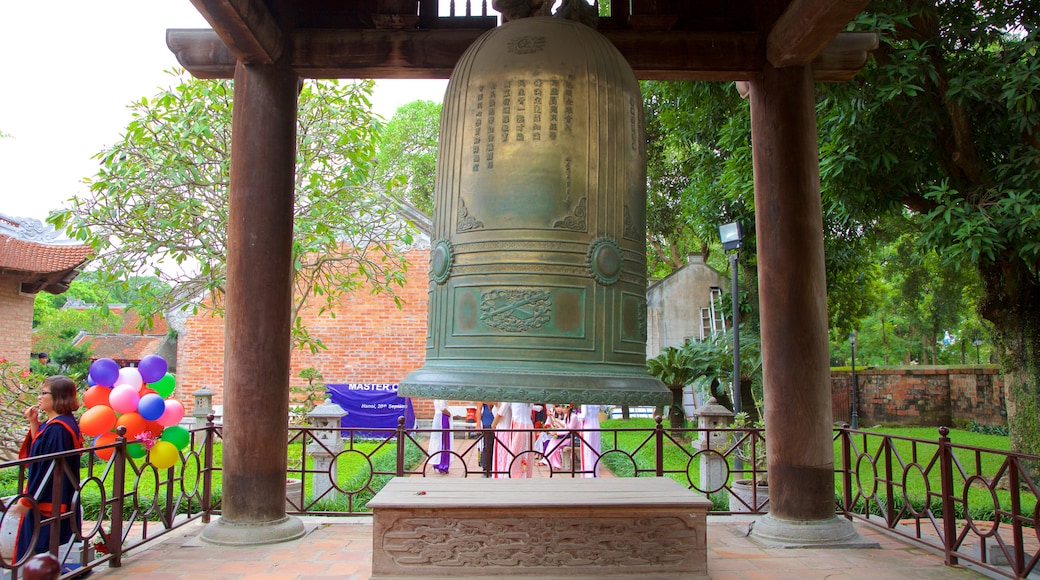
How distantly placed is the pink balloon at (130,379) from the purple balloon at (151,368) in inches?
5.1

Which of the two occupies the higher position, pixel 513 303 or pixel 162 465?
pixel 513 303

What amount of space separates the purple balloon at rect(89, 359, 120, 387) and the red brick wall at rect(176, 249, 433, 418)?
1248 cm

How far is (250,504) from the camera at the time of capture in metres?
5.47

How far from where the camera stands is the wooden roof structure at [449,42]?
575 centimetres

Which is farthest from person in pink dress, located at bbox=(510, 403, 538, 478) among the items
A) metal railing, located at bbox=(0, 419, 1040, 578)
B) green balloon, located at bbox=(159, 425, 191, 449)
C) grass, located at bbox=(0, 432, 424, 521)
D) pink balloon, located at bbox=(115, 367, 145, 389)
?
pink balloon, located at bbox=(115, 367, 145, 389)

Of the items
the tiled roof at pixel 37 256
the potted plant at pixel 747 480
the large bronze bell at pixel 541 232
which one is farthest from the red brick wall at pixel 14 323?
the large bronze bell at pixel 541 232

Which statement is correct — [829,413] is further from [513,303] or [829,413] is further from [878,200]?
[878,200]

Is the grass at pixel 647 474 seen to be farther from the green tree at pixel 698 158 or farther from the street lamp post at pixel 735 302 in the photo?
the green tree at pixel 698 158

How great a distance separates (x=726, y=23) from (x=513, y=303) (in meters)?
3.95

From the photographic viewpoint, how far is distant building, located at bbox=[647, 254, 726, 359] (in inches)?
965

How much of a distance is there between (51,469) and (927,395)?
22.5 metres

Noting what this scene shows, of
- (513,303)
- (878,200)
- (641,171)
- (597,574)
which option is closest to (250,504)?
(597,574)

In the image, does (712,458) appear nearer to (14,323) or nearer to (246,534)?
(246,534)

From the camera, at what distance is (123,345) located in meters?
30.8
